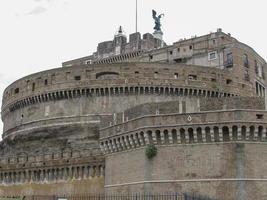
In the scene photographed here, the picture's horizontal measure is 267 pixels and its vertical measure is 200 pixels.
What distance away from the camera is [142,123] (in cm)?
1873

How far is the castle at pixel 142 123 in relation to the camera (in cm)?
1761

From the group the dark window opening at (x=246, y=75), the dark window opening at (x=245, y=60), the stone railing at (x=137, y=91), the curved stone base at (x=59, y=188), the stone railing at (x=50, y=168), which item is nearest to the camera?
the curved stone base at (x=59, y=188)

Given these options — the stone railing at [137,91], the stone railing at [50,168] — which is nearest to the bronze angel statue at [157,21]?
the stone railing at [137,91]

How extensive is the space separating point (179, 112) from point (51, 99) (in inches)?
895

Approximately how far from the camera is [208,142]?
17.8m

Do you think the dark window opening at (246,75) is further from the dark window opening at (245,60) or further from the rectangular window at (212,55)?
the rectangular window at (212,55)

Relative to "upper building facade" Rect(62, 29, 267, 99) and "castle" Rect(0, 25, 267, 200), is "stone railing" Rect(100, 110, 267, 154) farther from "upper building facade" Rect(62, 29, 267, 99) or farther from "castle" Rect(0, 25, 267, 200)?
"upper building facade" Rect(62, 29, 267, 99)

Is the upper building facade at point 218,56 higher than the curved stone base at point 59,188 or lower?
higher

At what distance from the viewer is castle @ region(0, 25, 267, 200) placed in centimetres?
1761

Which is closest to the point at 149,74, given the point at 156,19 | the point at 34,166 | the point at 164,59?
the point at 164,59

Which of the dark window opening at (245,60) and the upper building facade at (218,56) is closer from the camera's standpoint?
the upper building facade at (218,56)

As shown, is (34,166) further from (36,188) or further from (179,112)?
(179,112)

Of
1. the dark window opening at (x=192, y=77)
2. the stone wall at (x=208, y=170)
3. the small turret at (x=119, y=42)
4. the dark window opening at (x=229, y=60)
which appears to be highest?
the small turret at (x=119, y=42)

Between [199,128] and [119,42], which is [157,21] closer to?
[119,42]
